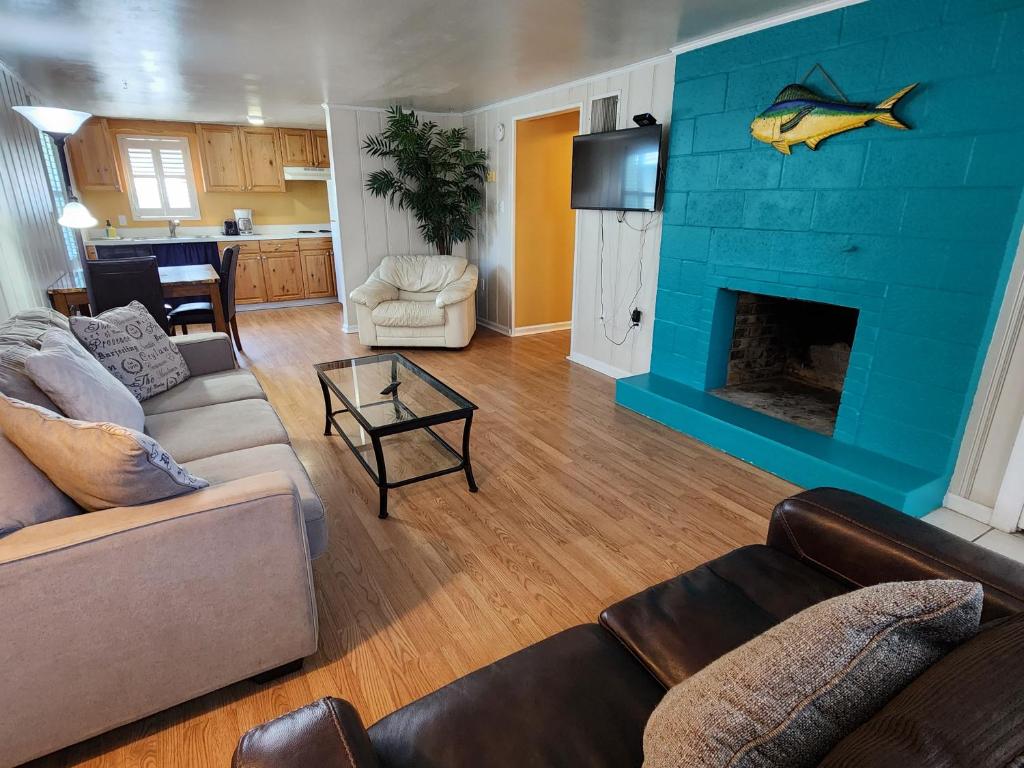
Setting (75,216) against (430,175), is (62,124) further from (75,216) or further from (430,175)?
(430,175)

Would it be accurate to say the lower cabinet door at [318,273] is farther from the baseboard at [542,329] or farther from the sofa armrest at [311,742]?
the sofa armrest at [311,742]

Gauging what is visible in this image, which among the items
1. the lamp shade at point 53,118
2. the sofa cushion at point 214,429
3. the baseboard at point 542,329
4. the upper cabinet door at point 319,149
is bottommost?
the baseboard at point 542,329

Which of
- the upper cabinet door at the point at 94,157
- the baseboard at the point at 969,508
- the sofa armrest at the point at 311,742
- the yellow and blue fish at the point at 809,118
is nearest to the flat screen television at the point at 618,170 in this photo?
the yellow and blue fish at the point at 809,118

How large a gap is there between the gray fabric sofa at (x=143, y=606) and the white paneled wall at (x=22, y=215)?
6.32 ft

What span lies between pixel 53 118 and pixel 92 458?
3.49 meters

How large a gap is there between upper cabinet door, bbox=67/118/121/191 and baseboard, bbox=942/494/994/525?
28.0 ft

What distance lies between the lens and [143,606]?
131cm

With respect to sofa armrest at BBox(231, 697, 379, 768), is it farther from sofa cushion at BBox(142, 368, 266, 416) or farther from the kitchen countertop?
the kitchen countertop

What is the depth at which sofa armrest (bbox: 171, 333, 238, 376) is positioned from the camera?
9.48ft

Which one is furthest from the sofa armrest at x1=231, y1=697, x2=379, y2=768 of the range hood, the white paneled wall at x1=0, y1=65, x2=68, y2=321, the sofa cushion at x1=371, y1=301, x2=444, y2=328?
the range hood

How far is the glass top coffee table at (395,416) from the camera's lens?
249cm

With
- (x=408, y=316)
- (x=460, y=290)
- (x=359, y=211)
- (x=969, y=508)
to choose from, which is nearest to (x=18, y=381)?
(x=408, y=316)

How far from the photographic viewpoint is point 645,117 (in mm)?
3539

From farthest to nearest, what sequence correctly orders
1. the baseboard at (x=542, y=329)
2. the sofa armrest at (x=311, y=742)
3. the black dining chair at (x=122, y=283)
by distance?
the baseboard at (x=542, y=329) < the black dining chair at (x=122, y=283) < the sofa armrest at (x=311, y=742)
